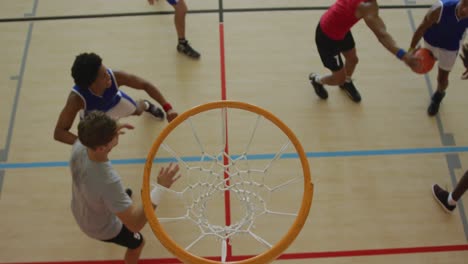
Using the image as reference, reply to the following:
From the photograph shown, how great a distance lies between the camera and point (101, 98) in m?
3.41

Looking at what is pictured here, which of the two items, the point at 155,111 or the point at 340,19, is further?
the point at 155,111

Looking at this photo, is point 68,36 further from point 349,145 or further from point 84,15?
point 349,145

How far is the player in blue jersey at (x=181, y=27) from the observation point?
4492mm

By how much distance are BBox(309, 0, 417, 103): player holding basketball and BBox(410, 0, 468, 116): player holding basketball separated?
1.23ft

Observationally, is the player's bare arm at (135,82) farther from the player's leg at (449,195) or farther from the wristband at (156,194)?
the player's leg at (449,195)

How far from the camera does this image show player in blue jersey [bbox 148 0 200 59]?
449 cm

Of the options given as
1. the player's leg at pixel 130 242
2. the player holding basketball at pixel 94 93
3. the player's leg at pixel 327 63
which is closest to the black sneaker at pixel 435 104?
the player's leg at pixel 327 63

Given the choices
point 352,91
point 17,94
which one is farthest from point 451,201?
point 17,94

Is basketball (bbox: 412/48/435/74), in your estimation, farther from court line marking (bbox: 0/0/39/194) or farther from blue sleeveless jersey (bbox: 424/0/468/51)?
court line marking (bbox: 0/0/39/194)

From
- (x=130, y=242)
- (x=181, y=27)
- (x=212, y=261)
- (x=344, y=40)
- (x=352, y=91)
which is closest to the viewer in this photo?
(x=212, y=261)

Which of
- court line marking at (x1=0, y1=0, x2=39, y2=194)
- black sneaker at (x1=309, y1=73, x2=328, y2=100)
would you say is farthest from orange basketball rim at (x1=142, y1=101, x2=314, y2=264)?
court line marking at (x1=0, y1=0, x2=39, y2=194)

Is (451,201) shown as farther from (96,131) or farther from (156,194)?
(96,131)

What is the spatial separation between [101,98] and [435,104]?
304 centimetres

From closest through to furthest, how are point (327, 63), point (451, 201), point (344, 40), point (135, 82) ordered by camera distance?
1. point (135, 82)
2. point (451, 201)
3. point (344, 40)
4. point (327, 63)
